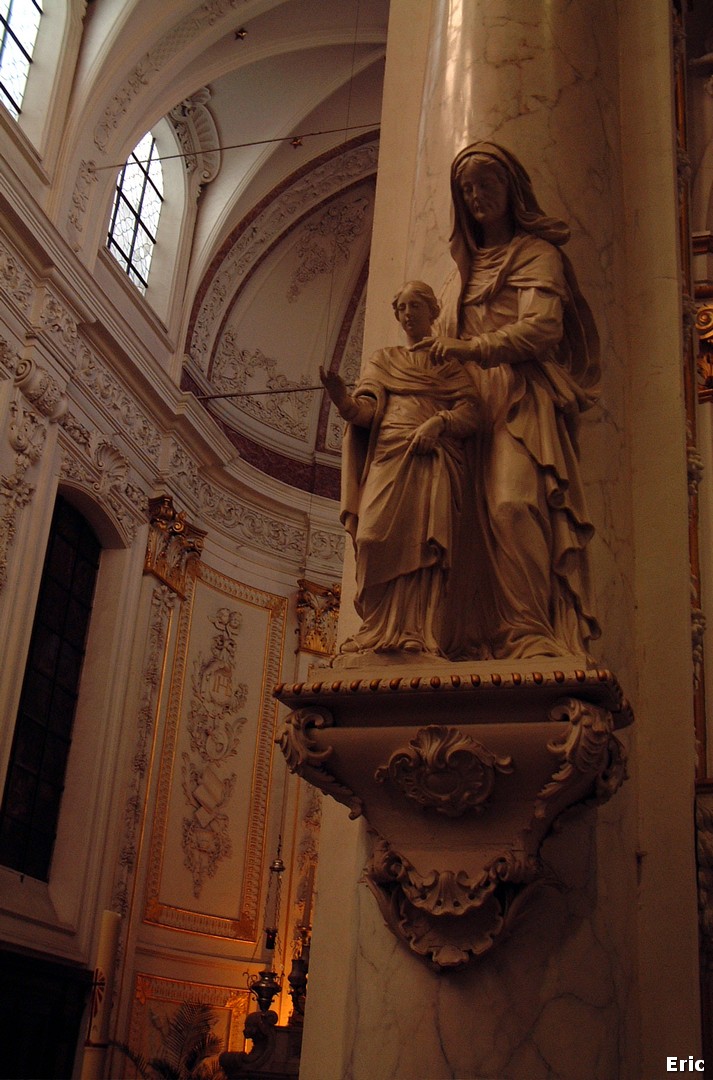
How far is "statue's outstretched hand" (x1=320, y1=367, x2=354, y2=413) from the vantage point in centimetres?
310

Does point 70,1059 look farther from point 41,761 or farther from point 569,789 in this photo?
point 569,789

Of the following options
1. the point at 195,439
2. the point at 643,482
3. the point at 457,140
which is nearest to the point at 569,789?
the point at 643,482

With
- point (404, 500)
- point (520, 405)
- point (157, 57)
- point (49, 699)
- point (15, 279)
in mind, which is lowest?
point (404, 500)

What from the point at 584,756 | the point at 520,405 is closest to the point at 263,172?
the point at 520,405

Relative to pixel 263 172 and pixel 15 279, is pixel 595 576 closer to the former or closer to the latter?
pixel 15 279

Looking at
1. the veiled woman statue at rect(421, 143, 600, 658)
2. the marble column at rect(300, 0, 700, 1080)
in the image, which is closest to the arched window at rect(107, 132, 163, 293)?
the marble column at rect(300, 0, 700, 1080)

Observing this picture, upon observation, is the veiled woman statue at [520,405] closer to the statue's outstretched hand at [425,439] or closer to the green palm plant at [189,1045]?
the statue's outstretched hand at [425,439]

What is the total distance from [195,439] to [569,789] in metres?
10.3

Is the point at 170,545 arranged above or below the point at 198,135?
below

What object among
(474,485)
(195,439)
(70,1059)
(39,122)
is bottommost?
(70,1059)

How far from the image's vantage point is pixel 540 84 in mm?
4312

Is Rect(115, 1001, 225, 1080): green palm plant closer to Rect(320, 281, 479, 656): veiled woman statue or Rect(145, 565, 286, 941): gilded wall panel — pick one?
Rect(145, 565, 286, 941): gilded wall panel

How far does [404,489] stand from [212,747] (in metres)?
9.66

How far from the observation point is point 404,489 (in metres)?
3.22
